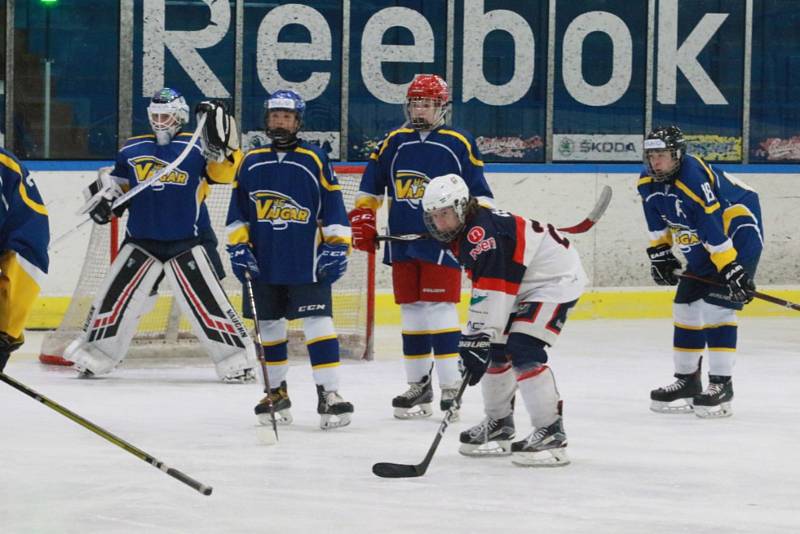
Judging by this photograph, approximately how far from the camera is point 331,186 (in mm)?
5172

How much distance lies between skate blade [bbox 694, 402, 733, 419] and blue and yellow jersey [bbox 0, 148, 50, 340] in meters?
2.81

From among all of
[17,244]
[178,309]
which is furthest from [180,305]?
[17,244]

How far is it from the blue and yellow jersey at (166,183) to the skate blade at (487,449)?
193cm

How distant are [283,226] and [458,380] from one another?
83 cm

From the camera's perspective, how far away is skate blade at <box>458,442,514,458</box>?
181 inches

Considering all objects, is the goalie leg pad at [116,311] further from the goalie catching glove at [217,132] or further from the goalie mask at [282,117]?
the goalie mask at [282,117]

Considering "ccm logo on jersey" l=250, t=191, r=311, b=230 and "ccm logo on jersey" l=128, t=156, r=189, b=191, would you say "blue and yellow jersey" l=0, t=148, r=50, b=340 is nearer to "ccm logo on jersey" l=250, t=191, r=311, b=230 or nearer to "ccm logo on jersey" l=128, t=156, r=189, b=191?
"ccm logo on jersey" l=250, t=191, r=311, b=230

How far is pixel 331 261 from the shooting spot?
16.8 feet

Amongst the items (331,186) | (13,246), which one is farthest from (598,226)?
(13,246)

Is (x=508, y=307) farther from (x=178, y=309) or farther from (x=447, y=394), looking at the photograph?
(x=178, y=309)

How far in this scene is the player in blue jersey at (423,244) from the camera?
5.38 m

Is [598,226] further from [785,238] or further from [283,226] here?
[283,226]

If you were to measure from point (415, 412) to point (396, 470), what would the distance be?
3.80 feet

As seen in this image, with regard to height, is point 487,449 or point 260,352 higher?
point 260,352
